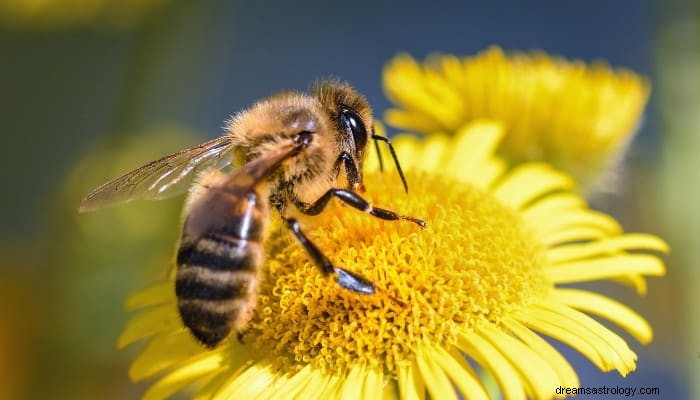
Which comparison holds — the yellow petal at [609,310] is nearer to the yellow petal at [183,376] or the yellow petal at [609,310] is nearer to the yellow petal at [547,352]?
the yellow petal at [547,352]

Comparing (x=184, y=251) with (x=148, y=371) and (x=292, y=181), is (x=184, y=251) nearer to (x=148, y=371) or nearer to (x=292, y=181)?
(x=292, y=181)

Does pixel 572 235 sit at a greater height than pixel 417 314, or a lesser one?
greater

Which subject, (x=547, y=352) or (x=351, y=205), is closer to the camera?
(x=547, y=352)

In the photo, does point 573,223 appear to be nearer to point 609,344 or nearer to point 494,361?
point 609,344

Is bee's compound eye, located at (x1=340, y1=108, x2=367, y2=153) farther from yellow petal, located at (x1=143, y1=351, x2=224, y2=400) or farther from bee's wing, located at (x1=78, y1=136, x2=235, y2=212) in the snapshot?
yellow petal, located at (x1=143, y1=351, x2=224, y2=400)

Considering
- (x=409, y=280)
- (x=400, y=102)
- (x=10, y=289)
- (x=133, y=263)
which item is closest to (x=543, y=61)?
(x=400, y=102)

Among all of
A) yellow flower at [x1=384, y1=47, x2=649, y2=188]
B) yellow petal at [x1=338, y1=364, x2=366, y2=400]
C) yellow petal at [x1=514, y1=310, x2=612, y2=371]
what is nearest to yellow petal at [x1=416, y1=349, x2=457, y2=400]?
yellow petal at [x1=338, y1=364, x2=366, y2=400]

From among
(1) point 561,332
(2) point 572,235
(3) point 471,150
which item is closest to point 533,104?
(3) point 471,150
